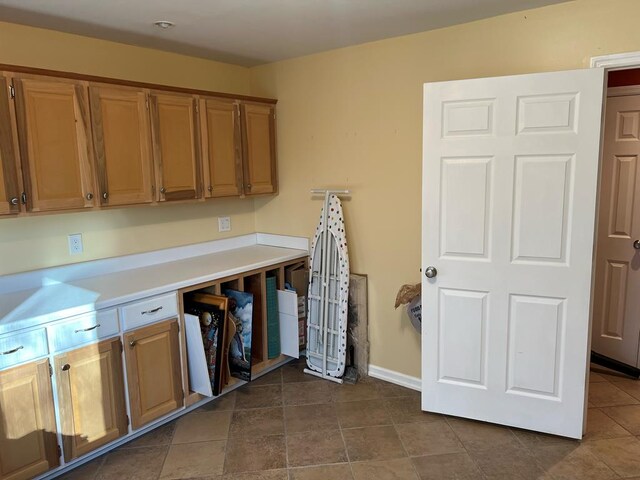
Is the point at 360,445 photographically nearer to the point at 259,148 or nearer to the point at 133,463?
the point at 133,463

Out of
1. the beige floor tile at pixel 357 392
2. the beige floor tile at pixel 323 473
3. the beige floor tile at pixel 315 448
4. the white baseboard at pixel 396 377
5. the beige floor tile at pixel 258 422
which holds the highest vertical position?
the white baseboard at pixel 396 377

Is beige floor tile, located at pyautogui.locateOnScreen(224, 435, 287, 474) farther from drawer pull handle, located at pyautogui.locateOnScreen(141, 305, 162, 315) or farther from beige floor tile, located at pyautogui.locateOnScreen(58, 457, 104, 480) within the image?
drawer pull handle, located at pyautogui.locateOnScreen(141, 305, 162, 315)

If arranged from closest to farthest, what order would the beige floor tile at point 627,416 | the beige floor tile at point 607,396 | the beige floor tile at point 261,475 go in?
the beige floor tile at point 261,475 → the beige floor tile at point 627,416 → the beige floor tile at point 607,396

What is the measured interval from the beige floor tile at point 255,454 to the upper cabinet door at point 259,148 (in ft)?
5.72

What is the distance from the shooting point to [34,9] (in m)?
2.34

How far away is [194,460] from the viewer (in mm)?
2521

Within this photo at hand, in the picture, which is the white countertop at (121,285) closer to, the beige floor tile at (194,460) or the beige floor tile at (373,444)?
the beige floor tile at (194,460)

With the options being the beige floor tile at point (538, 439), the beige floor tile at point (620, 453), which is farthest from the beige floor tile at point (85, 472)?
the beige floor tile at point (620, 453)

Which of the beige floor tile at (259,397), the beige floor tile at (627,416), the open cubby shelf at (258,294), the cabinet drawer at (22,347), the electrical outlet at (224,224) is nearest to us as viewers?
the cabinet drawer at (22,347)

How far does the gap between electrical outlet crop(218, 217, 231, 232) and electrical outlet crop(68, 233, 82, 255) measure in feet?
3.66

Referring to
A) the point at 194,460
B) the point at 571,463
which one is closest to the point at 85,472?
the point at 194,460

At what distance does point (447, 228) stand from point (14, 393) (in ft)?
7.66

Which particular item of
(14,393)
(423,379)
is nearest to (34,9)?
(14,393)

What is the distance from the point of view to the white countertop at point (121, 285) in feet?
7.47
